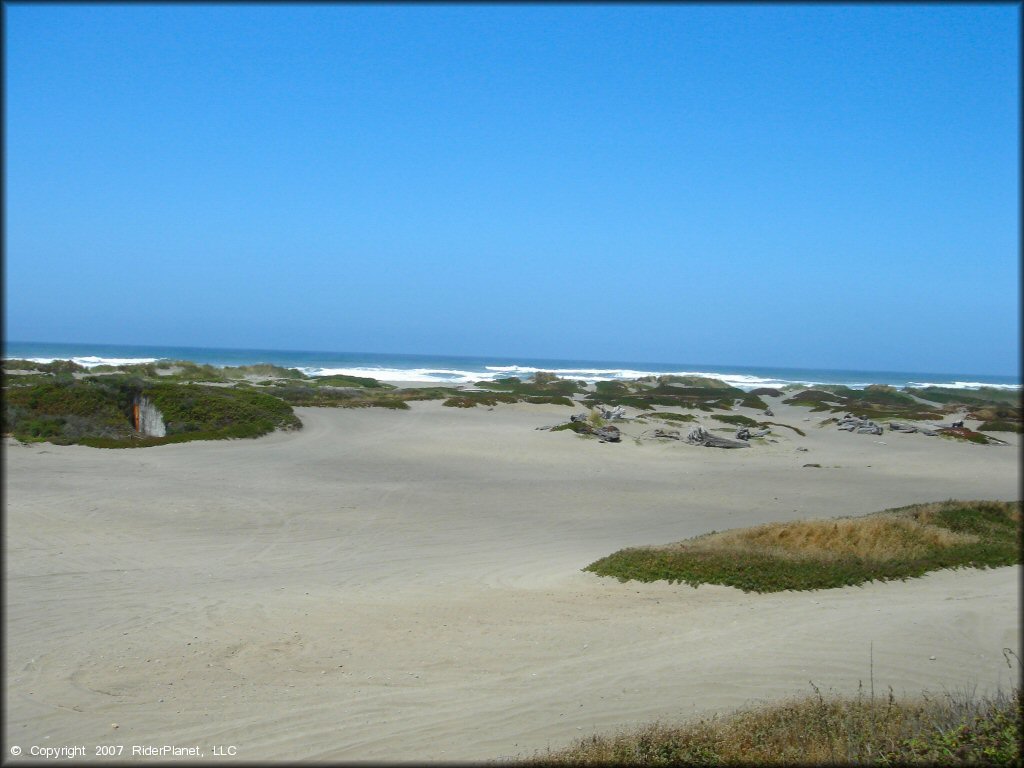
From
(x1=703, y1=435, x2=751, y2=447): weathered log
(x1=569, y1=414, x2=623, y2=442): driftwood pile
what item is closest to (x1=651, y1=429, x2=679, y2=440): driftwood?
(x1=703, y1=435, x2=751, y2=447): weathered log

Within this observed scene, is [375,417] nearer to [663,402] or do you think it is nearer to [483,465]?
[483,465]

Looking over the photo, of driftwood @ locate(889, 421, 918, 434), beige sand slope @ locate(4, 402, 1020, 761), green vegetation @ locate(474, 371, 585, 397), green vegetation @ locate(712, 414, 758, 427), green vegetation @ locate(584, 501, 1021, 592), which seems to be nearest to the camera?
beige sand slope @ locate(4, 402, 1020, 761)

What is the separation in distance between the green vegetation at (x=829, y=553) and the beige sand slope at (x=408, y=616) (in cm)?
39

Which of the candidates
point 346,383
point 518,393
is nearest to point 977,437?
point 518,393

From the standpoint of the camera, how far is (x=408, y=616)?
9109 millimetres

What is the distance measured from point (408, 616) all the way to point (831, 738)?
555 centimetres

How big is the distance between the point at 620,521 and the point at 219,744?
1235cm

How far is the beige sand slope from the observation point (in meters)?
6.10

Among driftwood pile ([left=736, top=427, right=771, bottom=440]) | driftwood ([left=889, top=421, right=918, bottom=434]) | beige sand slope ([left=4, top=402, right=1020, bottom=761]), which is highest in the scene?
driftwood ([left=889, top=421, right=918, bottom=434])

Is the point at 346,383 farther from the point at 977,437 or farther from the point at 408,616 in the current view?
the point at 408,616

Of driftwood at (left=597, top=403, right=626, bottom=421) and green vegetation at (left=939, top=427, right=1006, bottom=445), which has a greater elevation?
green vegetation at (left=939, top=427, right=1006, bottom=445)

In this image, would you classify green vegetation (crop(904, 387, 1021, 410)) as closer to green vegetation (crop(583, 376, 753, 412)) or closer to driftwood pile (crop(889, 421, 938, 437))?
driftwood pile (crop(889, 421, 938, 437))

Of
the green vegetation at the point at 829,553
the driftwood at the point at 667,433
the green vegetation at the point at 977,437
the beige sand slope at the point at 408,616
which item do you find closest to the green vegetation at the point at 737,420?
the driftwood at the point at 667,433

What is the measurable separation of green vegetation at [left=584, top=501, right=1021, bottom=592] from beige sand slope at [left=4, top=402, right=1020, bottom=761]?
394mm
